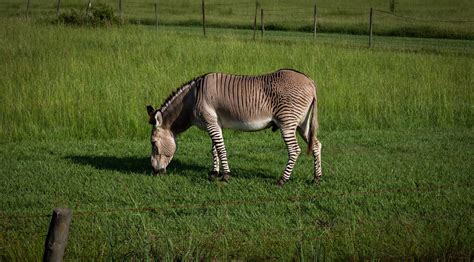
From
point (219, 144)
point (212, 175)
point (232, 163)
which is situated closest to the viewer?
point (219, 144)

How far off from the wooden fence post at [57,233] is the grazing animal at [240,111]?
196 inches

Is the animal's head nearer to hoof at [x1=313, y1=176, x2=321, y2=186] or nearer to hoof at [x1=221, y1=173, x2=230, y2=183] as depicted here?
hoof at [x1=221, y1=173, x2=230, y2=183]

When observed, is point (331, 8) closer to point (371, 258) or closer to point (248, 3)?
point (248, 3)

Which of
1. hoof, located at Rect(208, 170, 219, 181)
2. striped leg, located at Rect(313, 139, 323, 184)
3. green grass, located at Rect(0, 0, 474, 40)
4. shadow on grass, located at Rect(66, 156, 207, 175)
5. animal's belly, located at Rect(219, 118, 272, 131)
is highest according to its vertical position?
animal's belly, located at Rect(219, 118, 272, 131)

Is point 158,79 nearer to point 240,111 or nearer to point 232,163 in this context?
point 232,163

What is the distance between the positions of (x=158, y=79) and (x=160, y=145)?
694 centimetres

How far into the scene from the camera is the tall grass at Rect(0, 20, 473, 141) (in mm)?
13523

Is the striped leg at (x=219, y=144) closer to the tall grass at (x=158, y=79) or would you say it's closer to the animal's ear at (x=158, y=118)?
the animal's ear at (x=158, y=118)

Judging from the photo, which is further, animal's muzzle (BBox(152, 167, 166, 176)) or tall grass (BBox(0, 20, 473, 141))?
tall grass (BBox(0, 20, 473, 141))

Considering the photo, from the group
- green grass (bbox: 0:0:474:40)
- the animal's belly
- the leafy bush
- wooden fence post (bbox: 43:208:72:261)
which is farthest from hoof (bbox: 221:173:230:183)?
green grass (bbox: 0:0:474:40)

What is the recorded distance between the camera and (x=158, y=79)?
646 inches

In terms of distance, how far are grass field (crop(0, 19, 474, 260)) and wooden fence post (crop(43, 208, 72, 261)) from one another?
44.6 inches

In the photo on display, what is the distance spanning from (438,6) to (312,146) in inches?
1887

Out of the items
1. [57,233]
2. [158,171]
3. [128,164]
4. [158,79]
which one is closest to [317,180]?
[158,171]
